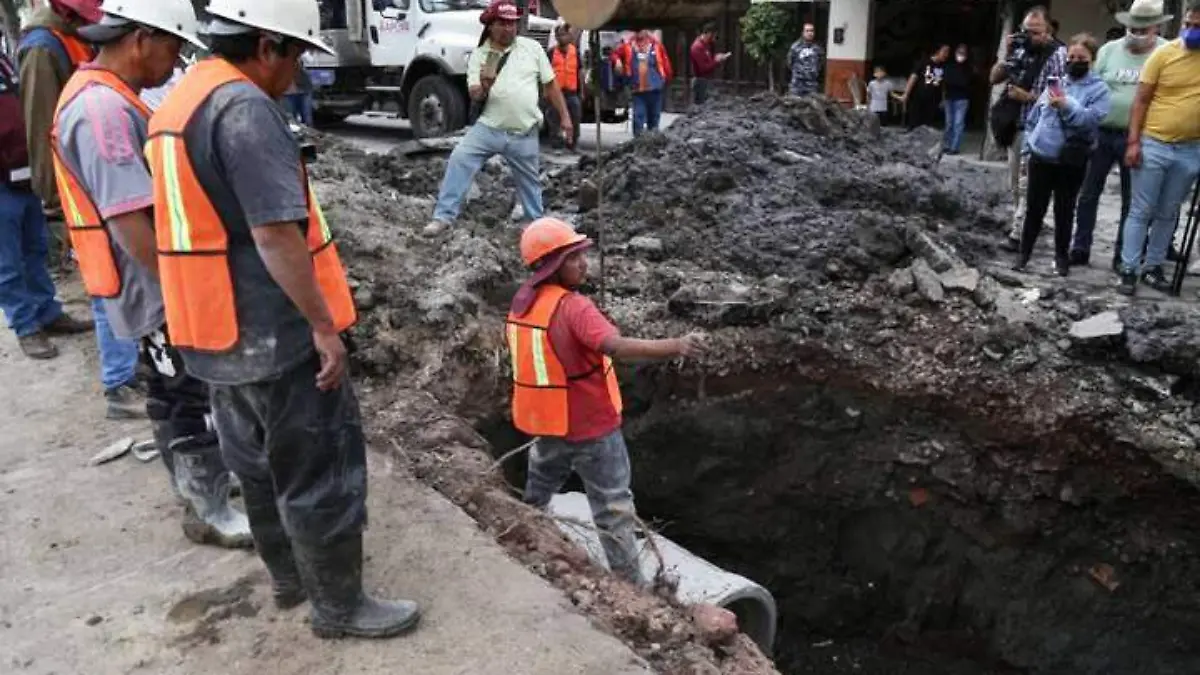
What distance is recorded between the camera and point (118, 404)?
4211mm

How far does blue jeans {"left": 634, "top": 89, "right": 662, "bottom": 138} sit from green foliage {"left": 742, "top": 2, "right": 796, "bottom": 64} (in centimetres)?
469

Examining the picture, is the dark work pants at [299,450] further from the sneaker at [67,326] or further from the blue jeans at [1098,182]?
the blue jeans at [1098,182]

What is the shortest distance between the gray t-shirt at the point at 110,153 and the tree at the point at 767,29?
1525 centimetres

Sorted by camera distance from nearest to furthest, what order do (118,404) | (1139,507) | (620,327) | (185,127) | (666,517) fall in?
(185,127) → (118,404) → (1139,507) → (620,327) → (666,517)

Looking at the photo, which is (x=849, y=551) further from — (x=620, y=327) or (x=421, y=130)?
(x=421, y=130)

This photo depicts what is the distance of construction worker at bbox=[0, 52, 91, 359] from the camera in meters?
4.40

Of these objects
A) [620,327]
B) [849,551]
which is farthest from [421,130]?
[849,551]

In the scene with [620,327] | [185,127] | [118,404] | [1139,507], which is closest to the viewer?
[185,127]

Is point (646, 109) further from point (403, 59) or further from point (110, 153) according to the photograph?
point (110, 153)

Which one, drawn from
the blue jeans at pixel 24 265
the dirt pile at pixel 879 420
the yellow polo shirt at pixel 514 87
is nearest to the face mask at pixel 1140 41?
the dirt pile at pixel 879 420

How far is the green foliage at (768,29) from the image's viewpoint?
16.5 meters

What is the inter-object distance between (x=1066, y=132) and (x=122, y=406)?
592cm

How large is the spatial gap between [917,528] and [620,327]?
89.9 inches

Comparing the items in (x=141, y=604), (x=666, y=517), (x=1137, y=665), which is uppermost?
(x=141, y=604)
